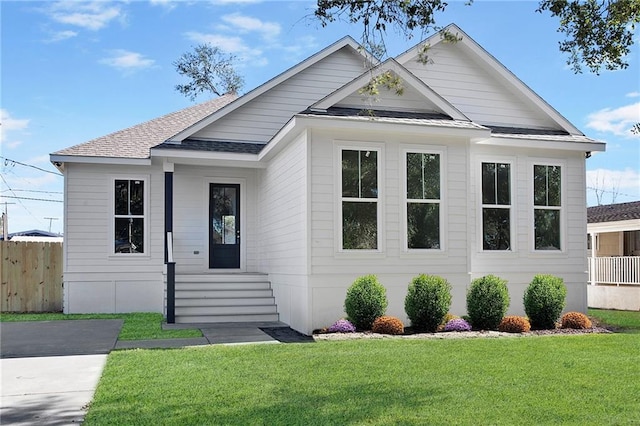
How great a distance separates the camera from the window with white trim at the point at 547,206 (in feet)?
44.2

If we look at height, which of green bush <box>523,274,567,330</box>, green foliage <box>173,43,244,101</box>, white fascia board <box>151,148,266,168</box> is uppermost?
green foliage <box>173,43,244,101</box>

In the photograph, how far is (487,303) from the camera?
1113 cm

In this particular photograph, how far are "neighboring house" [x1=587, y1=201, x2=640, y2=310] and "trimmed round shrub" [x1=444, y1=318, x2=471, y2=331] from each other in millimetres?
9633

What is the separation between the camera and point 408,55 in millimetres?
14383

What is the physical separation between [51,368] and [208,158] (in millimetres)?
6757

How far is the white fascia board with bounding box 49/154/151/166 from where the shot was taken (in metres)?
14.6

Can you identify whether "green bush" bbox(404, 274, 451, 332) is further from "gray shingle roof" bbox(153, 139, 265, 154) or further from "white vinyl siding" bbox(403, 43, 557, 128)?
"gray shingle roof" bbox(153, 139, 265, 154)

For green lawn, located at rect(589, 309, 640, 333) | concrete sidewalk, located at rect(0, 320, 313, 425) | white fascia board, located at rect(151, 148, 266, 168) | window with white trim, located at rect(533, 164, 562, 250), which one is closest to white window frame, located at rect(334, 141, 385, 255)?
concrete sidewalk, located at rect(0, 320, 313, 425)

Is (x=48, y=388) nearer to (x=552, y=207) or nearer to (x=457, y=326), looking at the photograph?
(x=457, y=326)

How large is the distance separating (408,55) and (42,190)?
40790mm

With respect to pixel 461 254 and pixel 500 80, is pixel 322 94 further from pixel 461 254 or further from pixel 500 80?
pixel 461 254

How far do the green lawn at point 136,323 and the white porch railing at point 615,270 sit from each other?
1342cm

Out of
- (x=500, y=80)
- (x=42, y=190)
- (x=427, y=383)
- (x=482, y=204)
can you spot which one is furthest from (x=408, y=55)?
→ (x=42, y=190)

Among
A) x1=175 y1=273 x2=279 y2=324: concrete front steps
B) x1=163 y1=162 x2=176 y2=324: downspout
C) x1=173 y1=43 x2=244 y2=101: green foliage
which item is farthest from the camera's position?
x1=173 y1=43 x2=244 y2=101: green foliage
